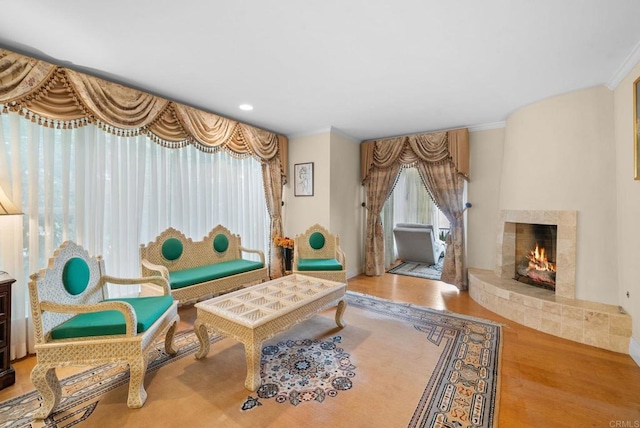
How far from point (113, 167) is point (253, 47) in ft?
6.57

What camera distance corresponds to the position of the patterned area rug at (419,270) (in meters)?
4.89

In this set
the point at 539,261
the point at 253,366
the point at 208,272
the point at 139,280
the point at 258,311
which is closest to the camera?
the point at 253,366

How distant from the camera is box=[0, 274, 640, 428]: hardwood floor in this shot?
162cm

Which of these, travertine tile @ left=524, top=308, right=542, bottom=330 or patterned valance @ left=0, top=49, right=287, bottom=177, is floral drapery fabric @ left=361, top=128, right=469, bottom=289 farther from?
patterned valance @ left=0, top=49, right=287, bottom=177

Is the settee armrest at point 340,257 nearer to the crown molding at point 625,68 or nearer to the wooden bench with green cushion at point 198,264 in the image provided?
the wooden bench with green cushion at point 198,264

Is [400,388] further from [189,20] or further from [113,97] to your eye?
[113,97]

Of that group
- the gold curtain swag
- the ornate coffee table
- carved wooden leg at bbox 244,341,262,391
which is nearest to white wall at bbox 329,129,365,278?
the gold curtain swag

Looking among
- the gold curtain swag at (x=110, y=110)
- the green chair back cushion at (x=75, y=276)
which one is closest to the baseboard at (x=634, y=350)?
the green chair back cushion at (x=75, y=276)

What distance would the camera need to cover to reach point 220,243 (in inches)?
145

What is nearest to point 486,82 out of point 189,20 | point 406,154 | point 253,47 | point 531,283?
point 406,154

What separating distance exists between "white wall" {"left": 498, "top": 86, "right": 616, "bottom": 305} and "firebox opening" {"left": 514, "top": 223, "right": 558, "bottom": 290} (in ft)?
1.48

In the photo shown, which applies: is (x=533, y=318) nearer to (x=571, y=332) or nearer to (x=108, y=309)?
(x=571, y=332)

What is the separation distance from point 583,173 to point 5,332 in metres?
5.19

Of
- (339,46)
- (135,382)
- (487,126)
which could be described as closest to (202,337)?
(135,382)
